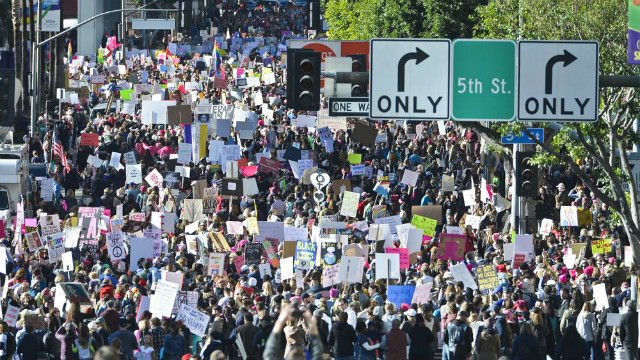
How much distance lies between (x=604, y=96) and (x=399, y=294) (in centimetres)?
484

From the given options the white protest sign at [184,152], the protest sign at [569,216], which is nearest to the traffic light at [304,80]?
the protest sign at [569,216]

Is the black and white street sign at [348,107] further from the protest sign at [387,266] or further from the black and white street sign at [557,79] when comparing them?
the protest sign at [387,266]

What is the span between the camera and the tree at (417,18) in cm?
A: 4131

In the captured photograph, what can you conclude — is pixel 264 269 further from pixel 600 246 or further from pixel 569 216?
pixel 569 216

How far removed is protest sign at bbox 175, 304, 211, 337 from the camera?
17219 mm

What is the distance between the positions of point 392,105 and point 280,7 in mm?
109392

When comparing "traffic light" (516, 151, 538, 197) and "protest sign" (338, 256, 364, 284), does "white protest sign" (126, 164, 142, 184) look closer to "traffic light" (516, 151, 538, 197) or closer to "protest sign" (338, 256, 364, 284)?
"traffic light" (516, 151, 538, 197)

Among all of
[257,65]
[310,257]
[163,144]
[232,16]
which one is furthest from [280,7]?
[310,257]

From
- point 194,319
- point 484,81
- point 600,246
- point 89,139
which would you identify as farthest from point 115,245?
point 89,139

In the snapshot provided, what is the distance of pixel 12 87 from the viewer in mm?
29094

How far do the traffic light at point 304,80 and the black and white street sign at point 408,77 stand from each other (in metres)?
0.72

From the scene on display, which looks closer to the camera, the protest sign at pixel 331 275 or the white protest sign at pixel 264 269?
the protest sign at pixel 331 275

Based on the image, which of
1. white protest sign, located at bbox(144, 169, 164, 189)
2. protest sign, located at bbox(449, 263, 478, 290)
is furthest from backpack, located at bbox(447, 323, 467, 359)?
white protest sign, located at bbox(144, 169, 164, 189)

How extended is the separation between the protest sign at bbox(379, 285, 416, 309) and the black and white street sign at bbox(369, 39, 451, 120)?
3.94 meters
